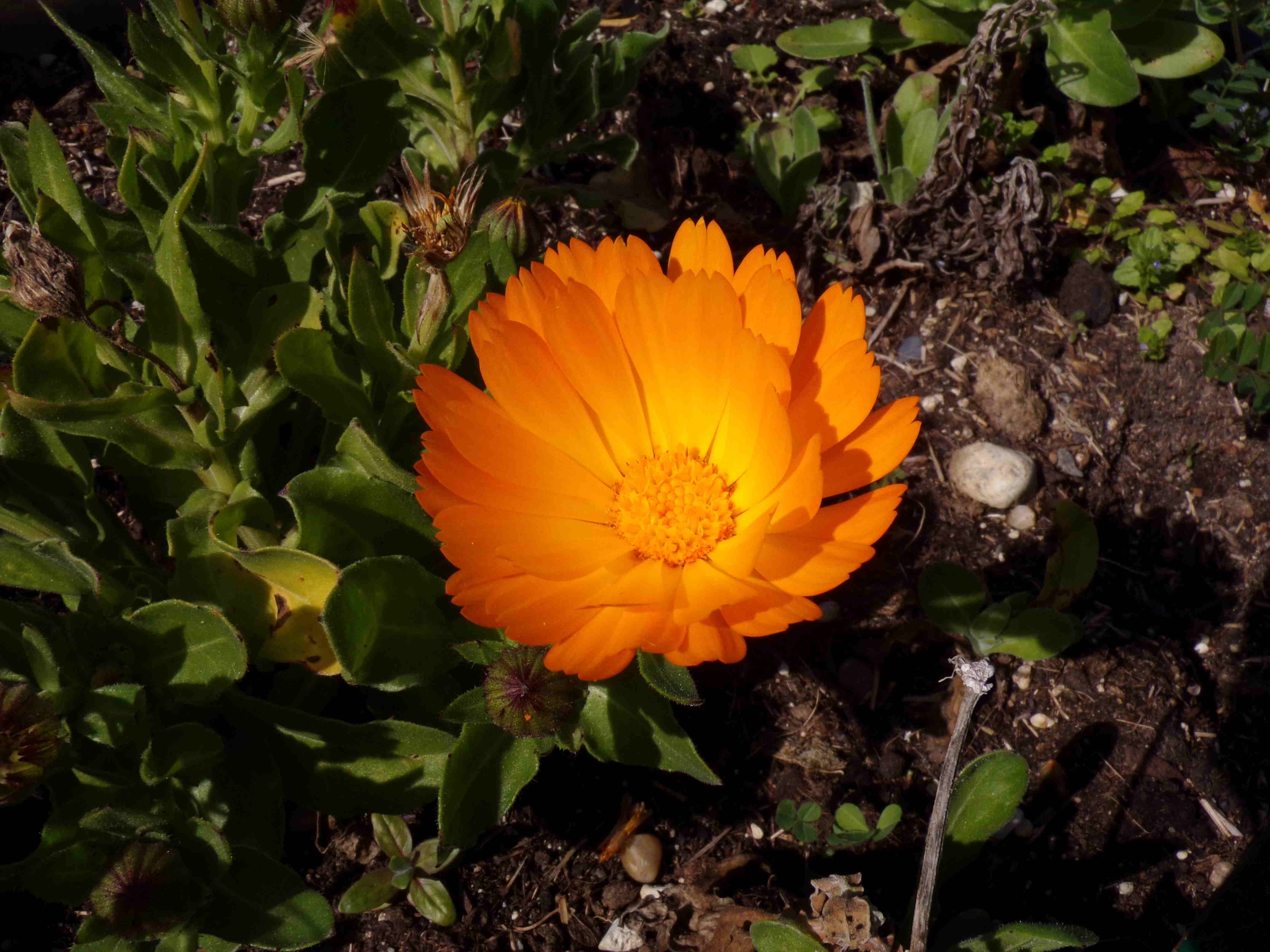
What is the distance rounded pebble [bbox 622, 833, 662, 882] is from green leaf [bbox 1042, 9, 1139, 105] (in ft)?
7.34

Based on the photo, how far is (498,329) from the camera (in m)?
1.38

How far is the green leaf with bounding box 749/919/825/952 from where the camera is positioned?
1.63 metres

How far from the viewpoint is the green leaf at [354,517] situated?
162cm

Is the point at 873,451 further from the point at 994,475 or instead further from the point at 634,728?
the point at 994,475

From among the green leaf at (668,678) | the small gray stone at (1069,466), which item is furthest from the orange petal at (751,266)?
the small gray stone at (1069,466)

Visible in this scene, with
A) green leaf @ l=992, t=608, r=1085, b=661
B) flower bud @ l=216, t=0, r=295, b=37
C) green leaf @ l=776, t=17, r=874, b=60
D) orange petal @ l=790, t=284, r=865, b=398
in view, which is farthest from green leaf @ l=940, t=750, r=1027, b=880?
green leaf @ l=776, t=17, r=874, b=60

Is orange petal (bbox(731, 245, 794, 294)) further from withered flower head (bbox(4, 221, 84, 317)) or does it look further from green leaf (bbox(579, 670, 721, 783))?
withered flower head (bbox(4, 221, 84, 317))

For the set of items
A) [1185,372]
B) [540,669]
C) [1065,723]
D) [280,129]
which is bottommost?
[1065,723]

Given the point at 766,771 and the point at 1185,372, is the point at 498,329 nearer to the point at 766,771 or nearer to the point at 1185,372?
the point at 766,771

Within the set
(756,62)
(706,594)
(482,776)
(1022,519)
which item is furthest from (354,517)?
(756,62)

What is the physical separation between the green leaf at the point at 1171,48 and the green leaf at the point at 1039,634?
174 cm

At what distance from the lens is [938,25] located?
2.91 meters

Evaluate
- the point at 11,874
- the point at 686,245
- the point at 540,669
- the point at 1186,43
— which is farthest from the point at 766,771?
the point at 1186,43

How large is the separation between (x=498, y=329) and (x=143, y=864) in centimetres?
94
